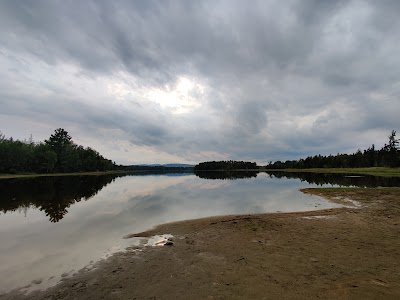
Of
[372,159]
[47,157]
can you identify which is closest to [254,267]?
[47,157]

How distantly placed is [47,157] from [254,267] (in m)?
135

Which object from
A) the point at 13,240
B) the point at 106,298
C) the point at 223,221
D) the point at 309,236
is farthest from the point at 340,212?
the point at 13,240

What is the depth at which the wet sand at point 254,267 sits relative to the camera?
7953 millimetres

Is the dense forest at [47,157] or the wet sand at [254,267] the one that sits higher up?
the dense forest at [47,157]

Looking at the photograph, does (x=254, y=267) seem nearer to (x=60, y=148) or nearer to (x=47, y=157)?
(x=47, y=157)

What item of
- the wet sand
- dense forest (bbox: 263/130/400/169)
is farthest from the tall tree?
dense forest (bbox: 263/130/400/169)

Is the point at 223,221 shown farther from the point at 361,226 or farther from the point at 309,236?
the point at 361,226

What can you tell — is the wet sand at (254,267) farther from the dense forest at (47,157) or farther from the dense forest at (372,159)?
the dense forest at (372,159)

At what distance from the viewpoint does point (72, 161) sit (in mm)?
139250

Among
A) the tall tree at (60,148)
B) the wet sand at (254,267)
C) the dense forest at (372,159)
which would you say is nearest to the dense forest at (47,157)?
the tall tree at (60,148)

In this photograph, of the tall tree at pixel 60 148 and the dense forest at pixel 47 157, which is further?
the tall tree at pixel 60 148

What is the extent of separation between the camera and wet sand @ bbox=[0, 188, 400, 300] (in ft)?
26.1

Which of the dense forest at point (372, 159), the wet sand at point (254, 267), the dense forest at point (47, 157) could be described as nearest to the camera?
the wet sand at point (254, 267)

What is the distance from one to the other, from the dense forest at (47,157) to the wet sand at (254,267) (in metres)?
120
